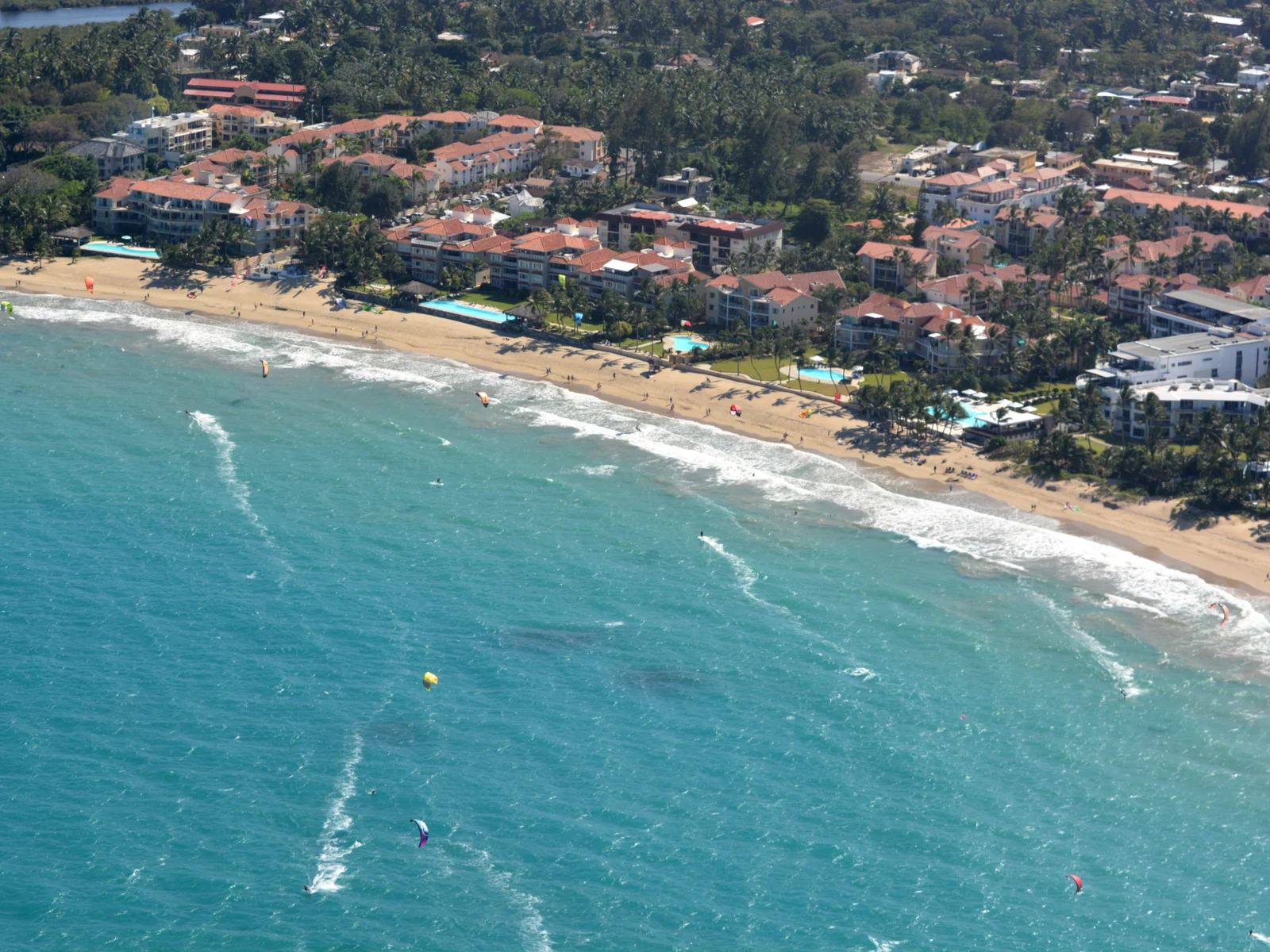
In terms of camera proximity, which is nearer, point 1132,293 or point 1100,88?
point 1132,293

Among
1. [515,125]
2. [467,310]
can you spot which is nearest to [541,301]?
[467,310]

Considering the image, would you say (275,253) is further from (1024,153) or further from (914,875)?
(914,875)

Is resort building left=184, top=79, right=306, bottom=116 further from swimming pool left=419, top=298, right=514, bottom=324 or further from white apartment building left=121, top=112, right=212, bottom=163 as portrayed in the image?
swimming pool left=419, top=298, right=514, bottom=324

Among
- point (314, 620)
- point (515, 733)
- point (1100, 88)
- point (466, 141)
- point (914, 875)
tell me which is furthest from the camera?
point (1100, 88)

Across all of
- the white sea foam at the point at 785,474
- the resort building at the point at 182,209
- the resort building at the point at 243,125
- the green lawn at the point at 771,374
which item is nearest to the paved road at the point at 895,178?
the green lawn at the point at 771,374

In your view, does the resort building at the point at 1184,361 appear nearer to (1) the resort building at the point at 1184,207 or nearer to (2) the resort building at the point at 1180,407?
(2) the resort building at the point at 1180,407

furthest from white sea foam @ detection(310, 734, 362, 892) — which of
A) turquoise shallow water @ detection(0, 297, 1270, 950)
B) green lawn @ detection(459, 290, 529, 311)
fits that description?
green lawn @ detection(459, 290, 529, 311)

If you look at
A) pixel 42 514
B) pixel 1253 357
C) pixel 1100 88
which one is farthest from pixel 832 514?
pixel 1100 88
